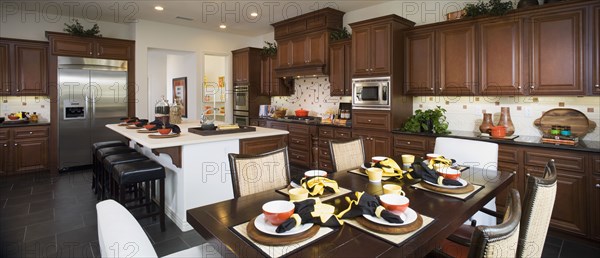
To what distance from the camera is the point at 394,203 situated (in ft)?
4.33

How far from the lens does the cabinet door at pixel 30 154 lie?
4.89 meters

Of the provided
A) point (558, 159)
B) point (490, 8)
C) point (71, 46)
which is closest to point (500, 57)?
point (490, 8)

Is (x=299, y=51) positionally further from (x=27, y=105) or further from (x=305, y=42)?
(x=27, y=105)

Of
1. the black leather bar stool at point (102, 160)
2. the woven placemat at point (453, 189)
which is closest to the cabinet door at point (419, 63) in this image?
the woven placemat at point (453, 189)

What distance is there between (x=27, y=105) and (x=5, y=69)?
688 millimetres

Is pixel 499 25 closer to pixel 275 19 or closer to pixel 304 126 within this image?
pixel 304 126

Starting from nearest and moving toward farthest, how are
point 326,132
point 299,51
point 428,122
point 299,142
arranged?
point 428,122 < point 326,132 < point 299,142 < point 299,51

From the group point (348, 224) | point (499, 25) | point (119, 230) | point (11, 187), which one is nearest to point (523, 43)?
point (499, 25)

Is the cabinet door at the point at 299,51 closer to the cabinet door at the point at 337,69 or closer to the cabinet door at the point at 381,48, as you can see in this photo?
the cabinet door at the point at 337,69

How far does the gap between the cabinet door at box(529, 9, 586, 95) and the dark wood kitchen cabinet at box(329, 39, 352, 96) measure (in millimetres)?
2259

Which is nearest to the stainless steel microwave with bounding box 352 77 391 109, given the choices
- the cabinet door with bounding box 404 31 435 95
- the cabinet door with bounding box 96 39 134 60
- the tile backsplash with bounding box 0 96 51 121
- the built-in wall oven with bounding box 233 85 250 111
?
the cabinet door with bounding box 404 31 435 95

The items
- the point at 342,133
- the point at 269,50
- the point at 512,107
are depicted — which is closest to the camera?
the point at 512,107

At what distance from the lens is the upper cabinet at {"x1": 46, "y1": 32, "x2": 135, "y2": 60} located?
5027 mm

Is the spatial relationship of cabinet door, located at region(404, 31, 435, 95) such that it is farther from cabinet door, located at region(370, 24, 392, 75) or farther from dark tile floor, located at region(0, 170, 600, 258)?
dark tile floor, located at region(0, 170, 600, 258)
